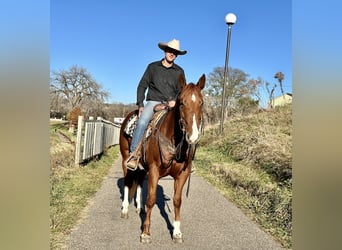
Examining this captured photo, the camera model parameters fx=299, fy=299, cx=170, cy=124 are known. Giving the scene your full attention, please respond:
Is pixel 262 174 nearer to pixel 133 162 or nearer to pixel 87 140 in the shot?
pixel 133 162

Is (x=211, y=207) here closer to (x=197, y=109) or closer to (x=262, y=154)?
(x=197, y=109)

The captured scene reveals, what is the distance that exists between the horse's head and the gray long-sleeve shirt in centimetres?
123

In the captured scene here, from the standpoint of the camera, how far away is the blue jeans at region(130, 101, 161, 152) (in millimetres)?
5039

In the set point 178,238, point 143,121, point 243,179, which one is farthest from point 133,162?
point 243,179

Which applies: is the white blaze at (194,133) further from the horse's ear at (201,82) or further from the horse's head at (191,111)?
the horse's ear at (201,82)

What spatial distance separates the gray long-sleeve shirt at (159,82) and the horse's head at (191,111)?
1227mm

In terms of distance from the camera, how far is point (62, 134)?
13.3m

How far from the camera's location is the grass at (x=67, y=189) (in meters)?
4.48

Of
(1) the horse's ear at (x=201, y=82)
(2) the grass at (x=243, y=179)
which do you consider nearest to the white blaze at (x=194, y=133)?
(1) the horse's ear at (x=201, y=82)

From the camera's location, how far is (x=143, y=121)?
5.06 meters

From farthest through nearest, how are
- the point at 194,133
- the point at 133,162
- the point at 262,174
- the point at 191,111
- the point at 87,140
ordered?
the point at 87,140 → the point at 262,174 → the point at 133,162 → the point at 191,111 → the point at 194,133

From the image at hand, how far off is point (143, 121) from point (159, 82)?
0.72m
